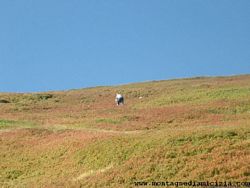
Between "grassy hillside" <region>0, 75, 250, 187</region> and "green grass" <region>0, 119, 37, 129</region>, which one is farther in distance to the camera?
"green grass" <region>0, 119, 37, 129</region>

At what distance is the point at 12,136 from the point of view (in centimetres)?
4653

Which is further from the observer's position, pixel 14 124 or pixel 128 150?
pixel 14 124

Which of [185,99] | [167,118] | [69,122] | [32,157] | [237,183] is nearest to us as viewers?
[237,183]

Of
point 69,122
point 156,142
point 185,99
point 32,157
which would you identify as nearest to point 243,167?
point 156,142

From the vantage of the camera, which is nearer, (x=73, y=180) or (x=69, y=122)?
(x=73, y=180)

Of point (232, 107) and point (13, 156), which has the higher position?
point (232, 107)

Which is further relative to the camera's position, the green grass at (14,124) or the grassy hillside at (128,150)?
the green grass at (14,124)

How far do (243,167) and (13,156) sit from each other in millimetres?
20044

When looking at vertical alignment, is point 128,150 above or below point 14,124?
below

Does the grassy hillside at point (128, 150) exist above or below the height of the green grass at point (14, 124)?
below

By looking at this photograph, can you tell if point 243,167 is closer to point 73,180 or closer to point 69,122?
point 73,180

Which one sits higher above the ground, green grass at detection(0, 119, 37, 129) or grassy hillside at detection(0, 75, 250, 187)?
green grass at detection(0, 119, 37, 129)

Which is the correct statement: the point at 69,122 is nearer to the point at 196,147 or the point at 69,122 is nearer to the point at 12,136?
the point at 12,136

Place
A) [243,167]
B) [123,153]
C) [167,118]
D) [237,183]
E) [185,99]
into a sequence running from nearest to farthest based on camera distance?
1. [237,183]
2. [243,167]
3. [123,153]
4. [167,118]
5. [185,99]
